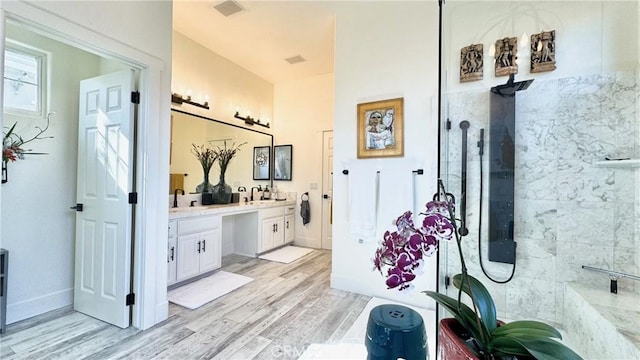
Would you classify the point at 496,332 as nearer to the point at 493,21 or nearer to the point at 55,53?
the point at 493,21

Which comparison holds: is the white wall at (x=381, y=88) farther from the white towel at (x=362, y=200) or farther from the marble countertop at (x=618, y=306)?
the marble countertop at (x=618, y=306)

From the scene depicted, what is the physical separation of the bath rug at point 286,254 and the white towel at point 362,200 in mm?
1526

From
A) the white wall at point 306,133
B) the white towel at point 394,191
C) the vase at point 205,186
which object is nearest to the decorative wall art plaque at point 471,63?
the white towel at point 394,191

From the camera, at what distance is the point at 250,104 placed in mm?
4688

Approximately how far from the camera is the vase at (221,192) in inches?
→ 154

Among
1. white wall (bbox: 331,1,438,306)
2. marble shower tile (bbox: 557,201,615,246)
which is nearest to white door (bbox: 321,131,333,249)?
white wall (bbox: 331,1,438,306)

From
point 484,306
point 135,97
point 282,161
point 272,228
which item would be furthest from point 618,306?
point 282,161

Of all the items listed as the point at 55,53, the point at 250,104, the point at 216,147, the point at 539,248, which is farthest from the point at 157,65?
the point at 539,248

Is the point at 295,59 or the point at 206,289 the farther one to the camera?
the point at 295,59

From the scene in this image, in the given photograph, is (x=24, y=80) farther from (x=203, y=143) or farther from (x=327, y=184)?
(x=327, y=184)

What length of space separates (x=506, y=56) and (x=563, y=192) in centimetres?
117

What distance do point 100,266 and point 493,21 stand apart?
12.9 feet

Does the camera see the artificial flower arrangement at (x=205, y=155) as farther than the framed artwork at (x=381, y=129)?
Yes

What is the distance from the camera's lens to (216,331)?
6.88ft
